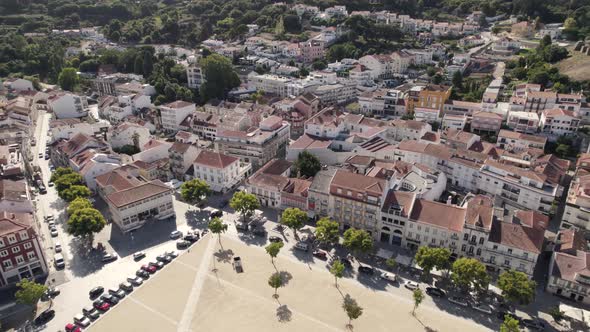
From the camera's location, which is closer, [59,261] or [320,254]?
[59,261]

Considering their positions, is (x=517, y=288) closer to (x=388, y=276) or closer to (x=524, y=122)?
(x=388, y=276)

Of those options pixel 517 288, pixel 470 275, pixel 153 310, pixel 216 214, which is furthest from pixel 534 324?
pixel 216 214

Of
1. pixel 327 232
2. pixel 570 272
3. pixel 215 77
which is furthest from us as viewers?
pixel 215 77

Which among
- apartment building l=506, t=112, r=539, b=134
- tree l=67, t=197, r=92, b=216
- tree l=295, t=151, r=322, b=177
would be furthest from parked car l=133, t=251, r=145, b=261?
apartment building l=506, t=112, r=539, b=134

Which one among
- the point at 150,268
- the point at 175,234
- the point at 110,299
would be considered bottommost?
the point at 110,299

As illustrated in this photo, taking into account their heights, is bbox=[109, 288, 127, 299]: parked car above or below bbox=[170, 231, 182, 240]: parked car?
below

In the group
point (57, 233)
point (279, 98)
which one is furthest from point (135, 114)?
point (57, 233)

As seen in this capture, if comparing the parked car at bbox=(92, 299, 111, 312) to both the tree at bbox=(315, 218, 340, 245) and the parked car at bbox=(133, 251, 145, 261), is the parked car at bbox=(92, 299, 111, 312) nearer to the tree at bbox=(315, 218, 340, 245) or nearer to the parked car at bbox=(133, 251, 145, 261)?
the parked car at bbox=(133, 251, 145, 261)
